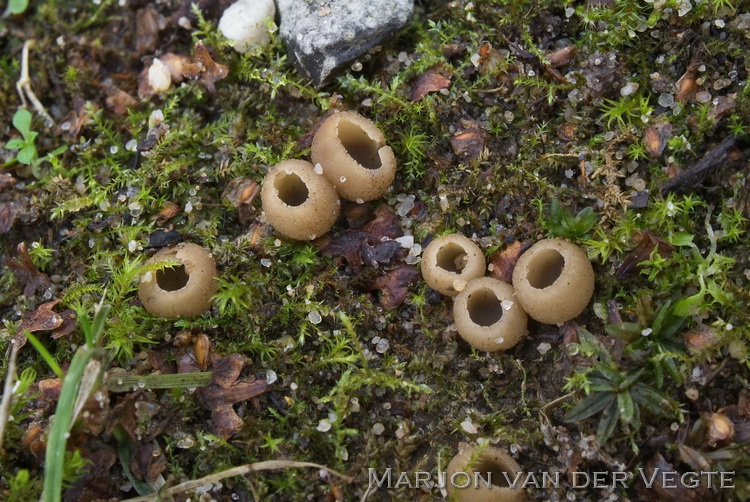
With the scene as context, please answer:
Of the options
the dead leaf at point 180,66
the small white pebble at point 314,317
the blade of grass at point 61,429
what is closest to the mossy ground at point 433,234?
the small white pebble at point 314,317

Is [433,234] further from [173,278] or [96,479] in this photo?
[96,479]

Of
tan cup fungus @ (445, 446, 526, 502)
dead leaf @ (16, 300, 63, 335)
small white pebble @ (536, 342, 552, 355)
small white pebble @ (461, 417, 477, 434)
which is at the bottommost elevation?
tan cup fungus @ (445, 446, 526, 502)

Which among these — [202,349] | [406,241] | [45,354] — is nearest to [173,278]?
[202,349]

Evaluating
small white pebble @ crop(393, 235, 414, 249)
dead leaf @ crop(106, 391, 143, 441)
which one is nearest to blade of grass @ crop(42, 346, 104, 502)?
dead leaf @ crop(106, 391, 143, 441)

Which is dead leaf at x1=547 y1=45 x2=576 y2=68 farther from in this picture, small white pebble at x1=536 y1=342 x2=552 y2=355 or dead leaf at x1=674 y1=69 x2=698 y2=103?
small white pebble at x1=536 y1=342 x2=552 y2=355

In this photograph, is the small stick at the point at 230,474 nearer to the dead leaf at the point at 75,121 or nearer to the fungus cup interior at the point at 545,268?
the fungus cup interior at the point at 545,268

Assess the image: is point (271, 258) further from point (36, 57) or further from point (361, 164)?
point (36, 57)
